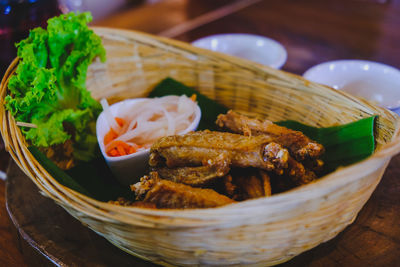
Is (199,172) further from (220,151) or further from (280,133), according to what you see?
(280,133)

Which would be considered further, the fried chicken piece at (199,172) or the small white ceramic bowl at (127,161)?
the small white ceramic bowl at (127,161)

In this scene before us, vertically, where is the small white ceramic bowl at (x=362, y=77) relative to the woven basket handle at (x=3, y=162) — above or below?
above

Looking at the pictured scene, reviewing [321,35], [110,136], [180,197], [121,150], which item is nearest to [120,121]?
[110,136]

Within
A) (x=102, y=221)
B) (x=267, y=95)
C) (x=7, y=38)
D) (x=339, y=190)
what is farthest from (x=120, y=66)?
(x=339, y=190)

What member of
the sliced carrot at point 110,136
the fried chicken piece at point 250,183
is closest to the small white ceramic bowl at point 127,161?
the sliced carrot at point 110,136

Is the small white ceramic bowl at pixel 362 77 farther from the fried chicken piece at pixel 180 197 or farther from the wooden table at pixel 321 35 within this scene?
the fried chicken piece at pixel 180 197

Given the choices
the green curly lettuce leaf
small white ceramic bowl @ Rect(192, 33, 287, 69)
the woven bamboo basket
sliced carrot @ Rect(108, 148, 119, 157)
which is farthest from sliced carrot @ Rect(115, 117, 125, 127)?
small white ceramic bowl @ Rect(192, 33, 287, 69)

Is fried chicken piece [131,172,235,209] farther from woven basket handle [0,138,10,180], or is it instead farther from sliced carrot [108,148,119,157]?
woven basket handle [0,138,10,180]
